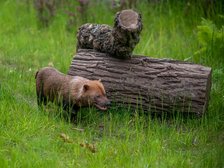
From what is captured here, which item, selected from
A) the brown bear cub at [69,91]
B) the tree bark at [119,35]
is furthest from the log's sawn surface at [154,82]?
the brown bear cub at [69,91]

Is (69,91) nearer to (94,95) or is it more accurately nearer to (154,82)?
(94,95)

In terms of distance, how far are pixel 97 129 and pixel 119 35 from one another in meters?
1.12

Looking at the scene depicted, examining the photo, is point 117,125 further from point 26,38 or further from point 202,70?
point 26,38

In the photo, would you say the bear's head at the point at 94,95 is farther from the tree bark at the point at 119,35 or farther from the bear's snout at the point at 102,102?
the tree bark at the point at 119,35

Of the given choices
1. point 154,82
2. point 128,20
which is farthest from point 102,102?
point 128,20

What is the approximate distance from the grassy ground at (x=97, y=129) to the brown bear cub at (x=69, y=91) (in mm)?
170

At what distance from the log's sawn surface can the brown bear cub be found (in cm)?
44

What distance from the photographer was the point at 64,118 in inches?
266

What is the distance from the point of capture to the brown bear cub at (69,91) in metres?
6.49

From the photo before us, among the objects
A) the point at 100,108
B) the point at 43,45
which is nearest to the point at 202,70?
the point at 100,108

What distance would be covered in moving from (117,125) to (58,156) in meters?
1.17

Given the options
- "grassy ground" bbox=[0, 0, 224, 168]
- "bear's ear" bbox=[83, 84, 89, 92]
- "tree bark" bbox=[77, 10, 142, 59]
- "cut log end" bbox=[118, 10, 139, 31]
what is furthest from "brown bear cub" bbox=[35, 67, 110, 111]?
"cut log end" bbox=[118, 10, 139, 31]

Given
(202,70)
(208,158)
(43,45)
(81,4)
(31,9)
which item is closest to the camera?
(208,158)

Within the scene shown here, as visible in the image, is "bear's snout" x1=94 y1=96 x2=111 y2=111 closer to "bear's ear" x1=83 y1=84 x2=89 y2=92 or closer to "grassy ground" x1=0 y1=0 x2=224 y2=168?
"bear's ear" x1=83 y1=84 x2=89 y2=92
